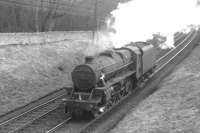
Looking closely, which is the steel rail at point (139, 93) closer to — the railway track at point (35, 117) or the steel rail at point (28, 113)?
the railway track at point (35, 117)

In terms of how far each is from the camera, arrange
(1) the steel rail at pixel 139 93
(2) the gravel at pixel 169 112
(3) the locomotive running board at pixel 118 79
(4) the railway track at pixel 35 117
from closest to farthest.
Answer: (2) the gravel at pixel 169 112 < (1) the steel rail at pixel 139 93 < (4) the railway track at pixel 35 117 < (3) the locomotive running board at pixel 118 79

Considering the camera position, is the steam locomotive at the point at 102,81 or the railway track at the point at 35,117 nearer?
the railway track at the point at 35,117

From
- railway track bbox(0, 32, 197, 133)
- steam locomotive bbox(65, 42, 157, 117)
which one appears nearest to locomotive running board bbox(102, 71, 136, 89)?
steam locomotive bbox(65, 42, 157, 117)

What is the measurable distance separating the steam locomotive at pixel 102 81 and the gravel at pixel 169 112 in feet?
5.80

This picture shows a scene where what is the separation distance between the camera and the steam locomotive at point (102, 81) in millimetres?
15891

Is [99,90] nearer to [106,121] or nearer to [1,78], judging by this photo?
[106,121]

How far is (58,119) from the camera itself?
16.7m

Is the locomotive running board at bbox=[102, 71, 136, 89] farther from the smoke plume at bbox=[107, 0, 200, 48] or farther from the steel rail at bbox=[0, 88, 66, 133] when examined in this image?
the smoke plume at bbox=[107, 0, 200, 48]

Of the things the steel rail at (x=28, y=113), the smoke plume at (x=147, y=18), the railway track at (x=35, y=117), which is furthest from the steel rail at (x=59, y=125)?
the smoke plume at (x=147, y=18)

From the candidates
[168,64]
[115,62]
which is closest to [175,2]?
[168,64]

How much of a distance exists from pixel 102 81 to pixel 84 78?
44.5 inches

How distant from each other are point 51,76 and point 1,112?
7992 millimetres

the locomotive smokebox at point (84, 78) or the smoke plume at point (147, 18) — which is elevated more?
the smoke plume at point (147, 18)


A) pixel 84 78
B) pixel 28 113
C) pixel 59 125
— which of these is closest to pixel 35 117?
pixel 28 113
